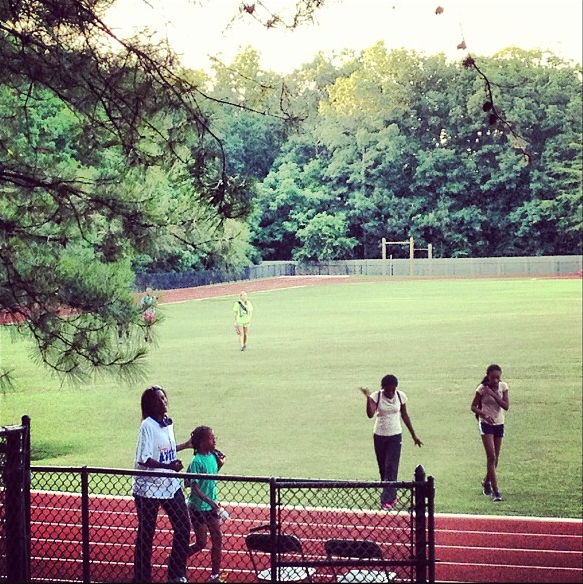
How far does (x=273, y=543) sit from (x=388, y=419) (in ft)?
8.48

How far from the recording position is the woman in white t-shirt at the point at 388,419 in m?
6.09

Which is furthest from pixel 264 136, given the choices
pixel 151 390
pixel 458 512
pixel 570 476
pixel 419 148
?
pixel 151 390

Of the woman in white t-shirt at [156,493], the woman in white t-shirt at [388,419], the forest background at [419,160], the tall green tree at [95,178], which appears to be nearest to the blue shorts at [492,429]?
the woman in white t-shirt at [388,419]

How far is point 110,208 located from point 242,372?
9470 mm

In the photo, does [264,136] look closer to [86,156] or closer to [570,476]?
[570,476]

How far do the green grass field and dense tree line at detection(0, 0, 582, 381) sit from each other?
983 millimetres

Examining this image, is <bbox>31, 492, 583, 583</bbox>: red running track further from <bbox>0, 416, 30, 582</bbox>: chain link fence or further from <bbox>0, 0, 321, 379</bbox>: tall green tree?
<bbox>0, 0, 321, 379</bbox>: tall green tree

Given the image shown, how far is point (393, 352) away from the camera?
1680 centimetres

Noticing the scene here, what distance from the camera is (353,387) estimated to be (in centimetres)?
1452

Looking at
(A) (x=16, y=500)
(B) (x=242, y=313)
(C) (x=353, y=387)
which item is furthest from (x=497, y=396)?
(B) (x=242, y=313)

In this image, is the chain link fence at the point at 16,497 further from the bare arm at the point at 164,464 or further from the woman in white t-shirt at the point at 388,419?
the woman in white t-shirt at the point at 388,419

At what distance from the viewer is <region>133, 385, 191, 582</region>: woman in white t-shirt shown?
166 inches

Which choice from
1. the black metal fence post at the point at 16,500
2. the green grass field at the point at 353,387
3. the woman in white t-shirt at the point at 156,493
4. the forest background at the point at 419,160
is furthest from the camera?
the forest background at the point at 419,160

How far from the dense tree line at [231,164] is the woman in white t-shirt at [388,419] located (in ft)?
3.68
